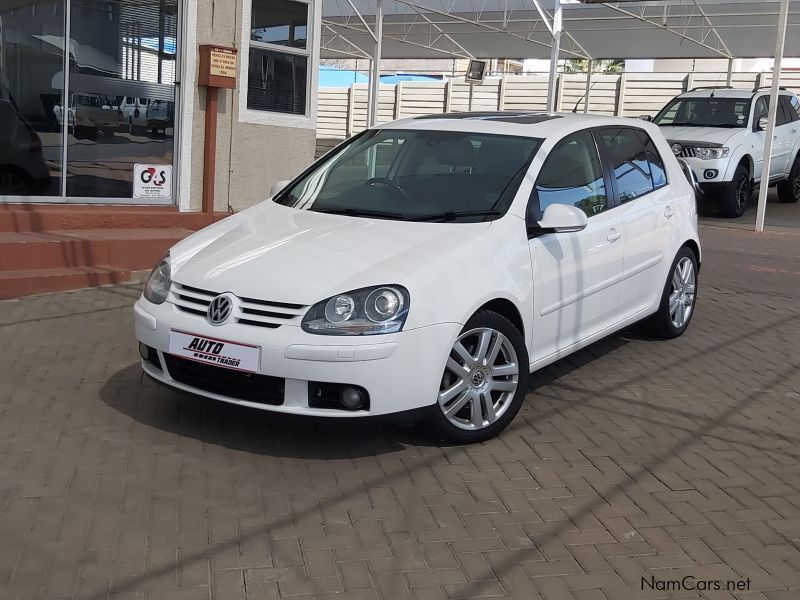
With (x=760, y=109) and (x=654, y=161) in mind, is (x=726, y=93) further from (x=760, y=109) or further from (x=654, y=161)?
(x=654, y=161)

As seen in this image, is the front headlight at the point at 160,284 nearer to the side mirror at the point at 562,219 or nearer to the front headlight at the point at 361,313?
the front headlight at the point at 361,313

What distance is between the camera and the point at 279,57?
35.8ft

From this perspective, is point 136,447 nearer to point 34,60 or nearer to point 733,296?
point 34,60

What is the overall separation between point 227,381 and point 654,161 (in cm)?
368

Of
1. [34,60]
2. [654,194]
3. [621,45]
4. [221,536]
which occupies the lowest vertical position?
[221,536]

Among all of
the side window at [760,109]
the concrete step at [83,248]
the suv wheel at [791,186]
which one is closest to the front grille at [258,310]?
the concrete step at [83,248]

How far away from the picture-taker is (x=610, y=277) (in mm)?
5926

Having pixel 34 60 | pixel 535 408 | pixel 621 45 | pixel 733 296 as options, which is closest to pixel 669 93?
pixel 621 45

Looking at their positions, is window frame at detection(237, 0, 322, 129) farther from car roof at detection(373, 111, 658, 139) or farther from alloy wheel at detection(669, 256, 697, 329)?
alloy wheel at detection(669, 256, 697, 329)

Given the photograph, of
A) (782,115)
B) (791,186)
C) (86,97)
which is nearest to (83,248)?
(86,97)

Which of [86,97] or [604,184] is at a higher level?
[86,97]

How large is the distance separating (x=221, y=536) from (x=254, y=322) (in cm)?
106

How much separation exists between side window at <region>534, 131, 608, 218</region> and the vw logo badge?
1812 mm

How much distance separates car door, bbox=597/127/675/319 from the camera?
20.2 ft
